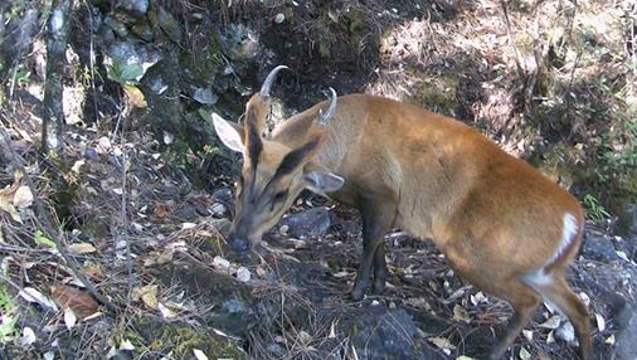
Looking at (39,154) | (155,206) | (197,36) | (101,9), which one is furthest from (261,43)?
(39,154)

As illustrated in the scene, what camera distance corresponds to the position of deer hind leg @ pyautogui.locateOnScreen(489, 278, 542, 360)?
17.9ft

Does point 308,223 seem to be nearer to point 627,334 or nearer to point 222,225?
point 222,225

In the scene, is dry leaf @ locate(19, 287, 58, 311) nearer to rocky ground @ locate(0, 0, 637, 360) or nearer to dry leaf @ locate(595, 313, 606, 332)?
rocky ground @ locate(0, 0, 637, 360)

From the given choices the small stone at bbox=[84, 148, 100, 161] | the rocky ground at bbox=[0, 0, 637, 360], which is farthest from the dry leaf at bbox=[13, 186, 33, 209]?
the small stone at bbox=[84, 148, 100, 161]

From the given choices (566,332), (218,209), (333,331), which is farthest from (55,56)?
(566,332)

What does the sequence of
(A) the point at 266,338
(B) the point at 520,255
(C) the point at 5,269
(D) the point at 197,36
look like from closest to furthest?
(C) the point at 5,269 < (A) the point at 266,338 < (B) the point at 520,255 < (D) the point at 197,36

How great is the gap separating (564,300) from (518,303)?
420mm

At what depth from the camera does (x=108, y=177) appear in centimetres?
581

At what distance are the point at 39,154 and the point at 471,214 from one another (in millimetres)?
3065

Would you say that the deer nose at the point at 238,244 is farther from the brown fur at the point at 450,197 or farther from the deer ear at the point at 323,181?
the deer ear at the point at 323,181

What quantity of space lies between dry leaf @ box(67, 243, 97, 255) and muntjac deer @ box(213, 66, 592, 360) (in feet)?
2.92

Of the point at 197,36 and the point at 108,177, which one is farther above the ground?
the point at 197,36

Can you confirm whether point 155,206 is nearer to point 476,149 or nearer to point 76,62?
point 76,62

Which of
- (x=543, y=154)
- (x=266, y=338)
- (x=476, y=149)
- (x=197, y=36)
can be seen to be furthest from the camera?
(x=543, y=154)
